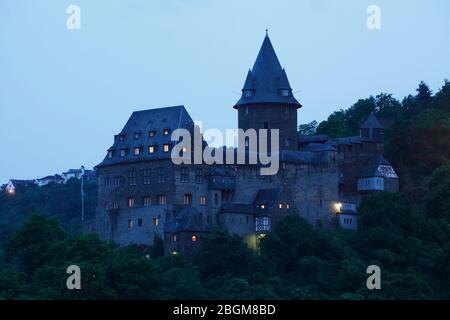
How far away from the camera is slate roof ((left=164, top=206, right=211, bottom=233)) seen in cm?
8075

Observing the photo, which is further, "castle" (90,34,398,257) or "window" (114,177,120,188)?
"window" (114,177,120,188)

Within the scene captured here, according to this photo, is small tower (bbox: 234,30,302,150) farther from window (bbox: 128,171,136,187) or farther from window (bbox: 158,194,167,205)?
window (bbox: 158,194,167,205)

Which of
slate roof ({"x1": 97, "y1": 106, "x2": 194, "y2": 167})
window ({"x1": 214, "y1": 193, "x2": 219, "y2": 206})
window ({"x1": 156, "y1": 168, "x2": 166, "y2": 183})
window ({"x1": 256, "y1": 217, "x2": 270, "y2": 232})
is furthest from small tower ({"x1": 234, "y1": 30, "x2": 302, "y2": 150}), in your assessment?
window ({"x1": 156, "y1": 168, "x2": 166, "y2": 183})

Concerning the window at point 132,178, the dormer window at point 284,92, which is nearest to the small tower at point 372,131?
the dormer window at point 284,92

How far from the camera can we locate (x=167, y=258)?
79812 millimetres

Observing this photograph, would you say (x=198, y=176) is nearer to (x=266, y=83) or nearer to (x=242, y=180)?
(x=242, y=180)

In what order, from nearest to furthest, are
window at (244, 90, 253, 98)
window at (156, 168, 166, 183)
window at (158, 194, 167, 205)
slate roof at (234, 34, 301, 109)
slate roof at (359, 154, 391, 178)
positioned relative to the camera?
window at (158, 194, 167, 205) < window at (156, 168, 166, 183) < slate roof at (234, 34, 301, 109) < slate roof at (359, 154, 391, 178) < window at (244, 90, 253, 98)

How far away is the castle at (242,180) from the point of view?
83438 millimetres

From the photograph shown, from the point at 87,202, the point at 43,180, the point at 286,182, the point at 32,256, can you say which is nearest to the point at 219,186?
the point at 286,182

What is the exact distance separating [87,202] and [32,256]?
4468 centimetres

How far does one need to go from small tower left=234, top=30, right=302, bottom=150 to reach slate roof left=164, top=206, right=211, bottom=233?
922 centimetres
